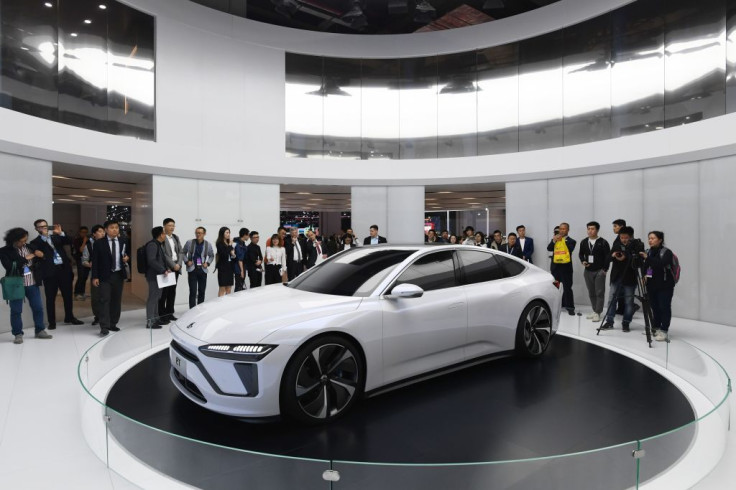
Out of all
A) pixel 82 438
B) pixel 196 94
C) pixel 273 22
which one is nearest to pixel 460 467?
pixel 82 438

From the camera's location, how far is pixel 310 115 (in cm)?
1178

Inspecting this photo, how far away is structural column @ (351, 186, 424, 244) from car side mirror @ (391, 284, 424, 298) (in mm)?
8530

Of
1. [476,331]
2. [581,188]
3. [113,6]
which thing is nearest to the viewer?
[476,331]

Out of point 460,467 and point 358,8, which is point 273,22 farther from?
point 460,467

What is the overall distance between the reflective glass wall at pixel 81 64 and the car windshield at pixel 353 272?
20.1 ft

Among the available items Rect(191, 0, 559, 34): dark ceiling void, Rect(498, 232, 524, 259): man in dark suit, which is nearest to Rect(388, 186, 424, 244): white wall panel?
Rect(498, 232, 524, 259): man in dark suit

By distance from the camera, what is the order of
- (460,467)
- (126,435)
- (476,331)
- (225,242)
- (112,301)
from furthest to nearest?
(225,242), (112,301), (476,331), (126,435), (460,467)

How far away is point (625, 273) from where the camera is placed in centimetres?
669

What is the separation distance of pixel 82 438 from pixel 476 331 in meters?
3.33

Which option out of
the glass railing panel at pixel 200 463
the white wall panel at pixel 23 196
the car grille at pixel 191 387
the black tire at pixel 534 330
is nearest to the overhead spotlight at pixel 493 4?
the black tire at pixel 534 330

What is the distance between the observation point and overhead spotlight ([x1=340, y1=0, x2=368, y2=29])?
10.6 meters

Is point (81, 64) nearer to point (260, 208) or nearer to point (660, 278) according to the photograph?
point (260, 208)

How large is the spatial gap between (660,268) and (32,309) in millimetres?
8730

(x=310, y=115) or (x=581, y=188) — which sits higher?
(x=310, y=115)
